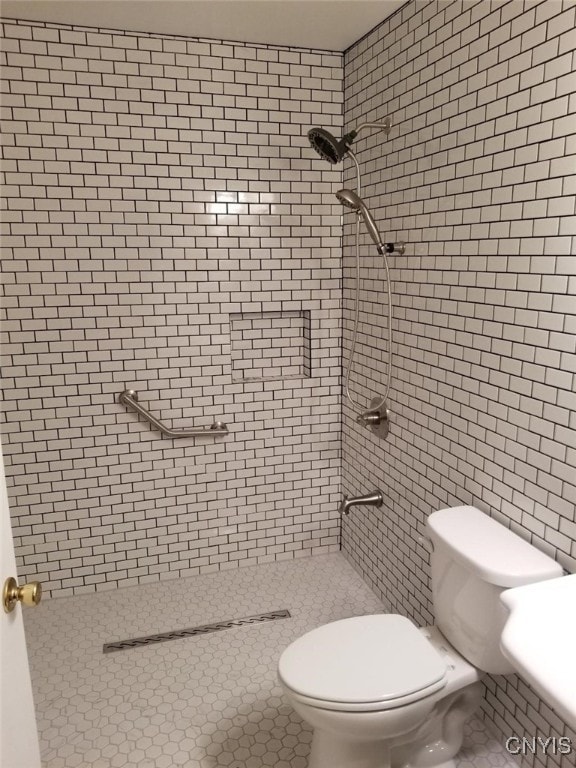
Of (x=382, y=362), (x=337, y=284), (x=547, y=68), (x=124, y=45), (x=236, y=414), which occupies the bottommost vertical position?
(x=236, y=414)

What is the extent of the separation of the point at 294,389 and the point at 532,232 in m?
1.38

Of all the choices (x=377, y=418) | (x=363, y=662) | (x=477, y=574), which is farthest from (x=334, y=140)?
(x=363, y=662)

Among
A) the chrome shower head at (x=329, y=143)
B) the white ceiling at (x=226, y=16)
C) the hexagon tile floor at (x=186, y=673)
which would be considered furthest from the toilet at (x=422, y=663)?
the white ceiling at (x=226, y=16)

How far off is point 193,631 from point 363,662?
1.03 meters

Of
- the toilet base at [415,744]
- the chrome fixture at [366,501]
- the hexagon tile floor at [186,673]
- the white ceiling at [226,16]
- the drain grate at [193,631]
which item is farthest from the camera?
the chrome fixture at [366,501]

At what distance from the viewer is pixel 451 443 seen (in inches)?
71.6

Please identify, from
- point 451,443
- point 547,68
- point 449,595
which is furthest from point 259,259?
point 449,595

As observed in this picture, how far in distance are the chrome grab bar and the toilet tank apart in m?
1.16

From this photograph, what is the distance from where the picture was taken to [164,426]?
2432 millimetres

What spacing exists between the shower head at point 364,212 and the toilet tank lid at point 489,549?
0.94 meters

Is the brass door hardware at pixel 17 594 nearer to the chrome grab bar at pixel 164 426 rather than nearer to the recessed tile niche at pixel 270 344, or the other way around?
the chrome grab bar at pixel 164 426

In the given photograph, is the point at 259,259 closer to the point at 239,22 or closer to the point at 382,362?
the point at 382,362

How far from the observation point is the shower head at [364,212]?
2.00 meters

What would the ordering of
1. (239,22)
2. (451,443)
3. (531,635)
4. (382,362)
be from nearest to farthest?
1. (531,635)
2. (451,443)
3. (239,22)
4. (382,362)
